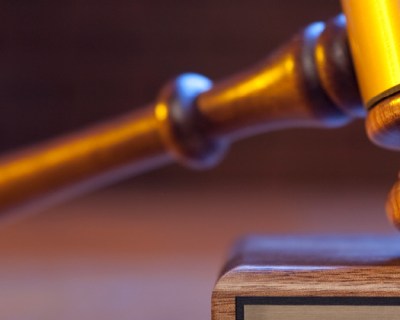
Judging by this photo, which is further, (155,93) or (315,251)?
(155,93)

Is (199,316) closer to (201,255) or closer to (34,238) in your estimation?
(201,255)

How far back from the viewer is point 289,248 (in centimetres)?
53

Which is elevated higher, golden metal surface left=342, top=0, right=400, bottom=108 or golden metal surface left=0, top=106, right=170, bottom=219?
golden metal surface left=0, top=106, right=170, bottom=219

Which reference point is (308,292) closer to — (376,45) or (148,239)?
(376,45)

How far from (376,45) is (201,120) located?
0.19 m

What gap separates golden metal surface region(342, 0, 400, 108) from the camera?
42cm

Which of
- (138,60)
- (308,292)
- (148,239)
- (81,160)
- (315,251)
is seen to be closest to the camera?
(308,292)

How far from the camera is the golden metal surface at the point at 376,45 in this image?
42cm

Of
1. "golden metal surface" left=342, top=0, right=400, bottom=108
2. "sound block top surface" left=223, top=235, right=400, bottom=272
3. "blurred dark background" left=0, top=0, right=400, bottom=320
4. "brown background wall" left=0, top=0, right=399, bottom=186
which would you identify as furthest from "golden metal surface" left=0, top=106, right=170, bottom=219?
"brown background wall" left=0, top=0, right=399, bottom=186

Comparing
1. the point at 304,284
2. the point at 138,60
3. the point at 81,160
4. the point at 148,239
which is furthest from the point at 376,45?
the point at 138,60

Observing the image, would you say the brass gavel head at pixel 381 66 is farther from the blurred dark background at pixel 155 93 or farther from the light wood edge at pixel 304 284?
the blurred dark background at pixel 155 93

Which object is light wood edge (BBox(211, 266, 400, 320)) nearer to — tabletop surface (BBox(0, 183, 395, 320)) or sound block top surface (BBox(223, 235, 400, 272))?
sound block top surface (BBox(223, 235, 400, 272))

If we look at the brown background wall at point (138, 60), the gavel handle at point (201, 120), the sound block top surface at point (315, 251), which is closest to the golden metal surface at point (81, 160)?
the gavel handle at point (201, 120)

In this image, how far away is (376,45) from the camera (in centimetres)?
43
